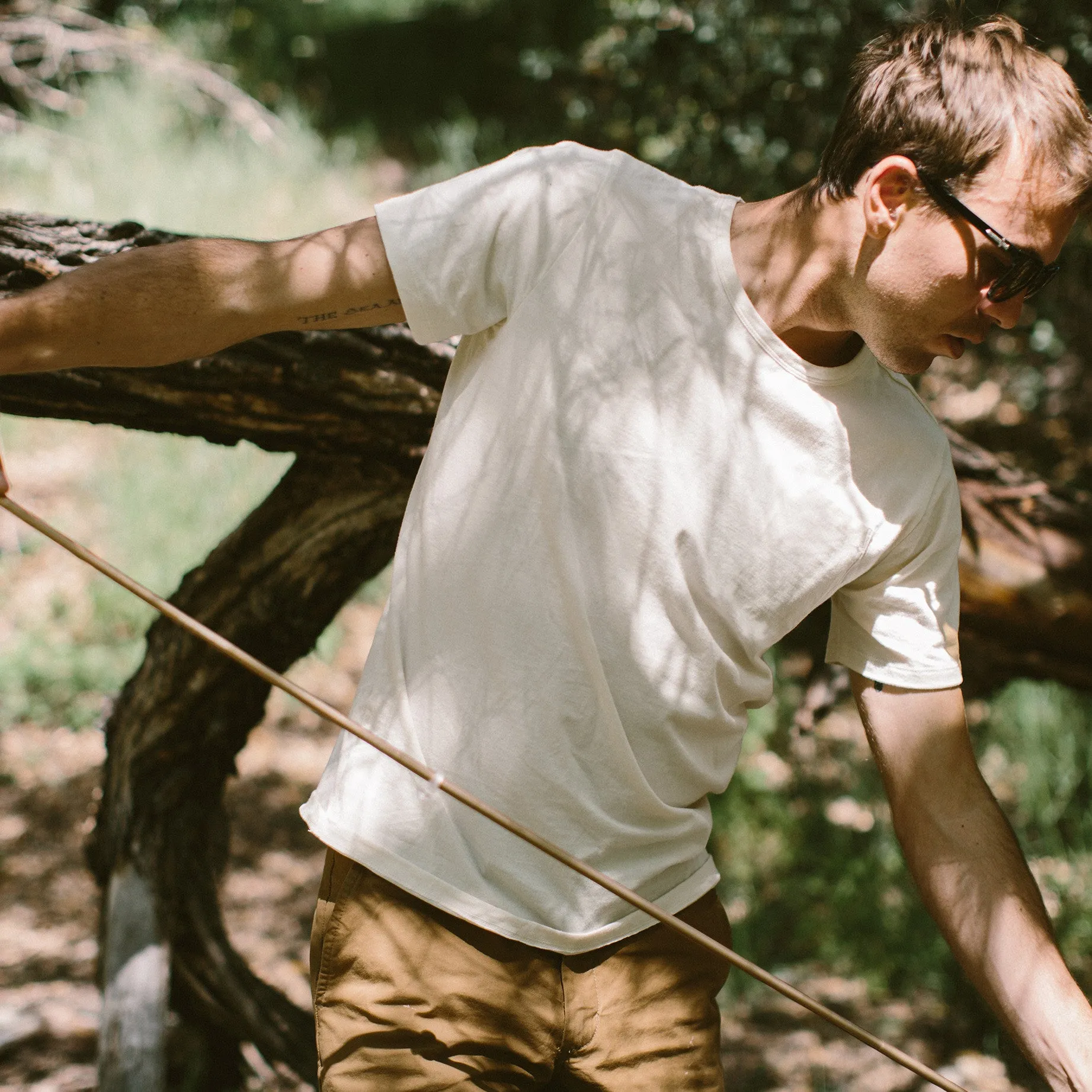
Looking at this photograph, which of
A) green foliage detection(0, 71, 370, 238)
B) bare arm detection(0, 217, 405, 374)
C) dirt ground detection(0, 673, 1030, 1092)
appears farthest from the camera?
green foliage detection(0, 71, 370, 238)

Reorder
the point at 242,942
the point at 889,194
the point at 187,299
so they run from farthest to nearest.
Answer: the point at 242,942 < the point at 889,194 < the point at 187,299

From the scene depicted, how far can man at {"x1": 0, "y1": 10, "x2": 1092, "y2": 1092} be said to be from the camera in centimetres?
137

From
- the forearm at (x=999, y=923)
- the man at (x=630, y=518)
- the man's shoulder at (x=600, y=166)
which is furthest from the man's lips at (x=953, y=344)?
the forearm at (x=999, y=923)

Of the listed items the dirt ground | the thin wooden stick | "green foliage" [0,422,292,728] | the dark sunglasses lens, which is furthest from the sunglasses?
"green foliage" [0,422,292,728]

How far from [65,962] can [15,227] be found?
6.85 feet

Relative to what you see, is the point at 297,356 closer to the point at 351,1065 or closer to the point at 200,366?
the point at 200,366

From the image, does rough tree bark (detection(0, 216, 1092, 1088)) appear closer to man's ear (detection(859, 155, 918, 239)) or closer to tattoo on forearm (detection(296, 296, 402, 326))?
tattoo on forearm (detection(296, 296, 402, 326))

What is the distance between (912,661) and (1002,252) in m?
0.55

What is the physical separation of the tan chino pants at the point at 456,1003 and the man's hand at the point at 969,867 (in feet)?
1.36

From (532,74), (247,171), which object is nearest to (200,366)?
(532,74)

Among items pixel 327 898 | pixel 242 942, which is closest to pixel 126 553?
pixel 242 942

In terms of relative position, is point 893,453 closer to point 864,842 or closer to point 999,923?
point 999,923

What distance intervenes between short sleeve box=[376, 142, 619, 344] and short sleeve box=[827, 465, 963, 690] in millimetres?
603

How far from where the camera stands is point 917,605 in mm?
1533
